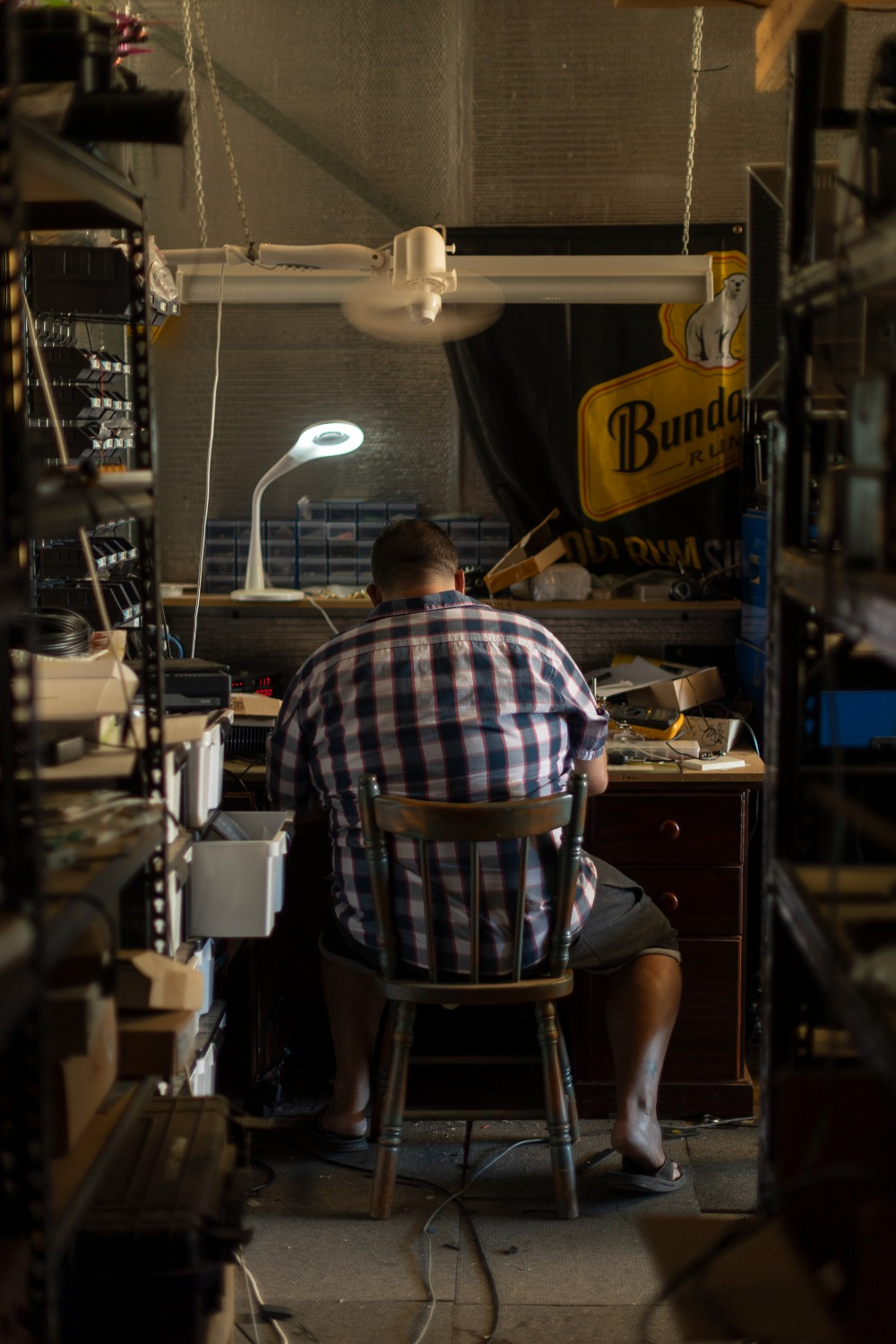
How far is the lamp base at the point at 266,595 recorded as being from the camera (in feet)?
11.0

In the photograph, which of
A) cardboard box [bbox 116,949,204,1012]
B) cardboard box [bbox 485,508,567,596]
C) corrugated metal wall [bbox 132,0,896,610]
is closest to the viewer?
cardboard box [bbox 116,949,204,1012]

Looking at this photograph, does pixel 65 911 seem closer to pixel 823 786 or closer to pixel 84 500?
pixel 84 500

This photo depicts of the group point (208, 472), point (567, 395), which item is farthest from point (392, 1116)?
point (567, 395)

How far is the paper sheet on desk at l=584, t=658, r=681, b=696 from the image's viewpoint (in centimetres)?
329

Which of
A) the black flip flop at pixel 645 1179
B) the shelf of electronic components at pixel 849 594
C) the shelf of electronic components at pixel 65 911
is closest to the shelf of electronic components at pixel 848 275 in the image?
the shelf of electronic components at pixel 849 594

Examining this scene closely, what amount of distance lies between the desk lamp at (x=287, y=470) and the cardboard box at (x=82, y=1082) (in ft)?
6.33

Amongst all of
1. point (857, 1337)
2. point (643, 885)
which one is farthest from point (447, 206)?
point (857, 1337)

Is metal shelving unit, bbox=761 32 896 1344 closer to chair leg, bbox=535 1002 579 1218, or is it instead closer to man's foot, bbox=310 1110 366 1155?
chair leg, bbox=535 1002 579 1218

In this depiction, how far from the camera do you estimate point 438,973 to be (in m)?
2.44

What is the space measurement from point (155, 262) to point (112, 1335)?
6.88ft

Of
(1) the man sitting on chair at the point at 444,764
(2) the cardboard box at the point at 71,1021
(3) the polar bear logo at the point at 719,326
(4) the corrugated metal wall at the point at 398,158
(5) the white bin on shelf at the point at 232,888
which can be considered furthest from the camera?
(4) the corrugated metal wall at the point at 398,158

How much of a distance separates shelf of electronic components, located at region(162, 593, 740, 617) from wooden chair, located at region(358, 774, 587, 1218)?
3.71ft

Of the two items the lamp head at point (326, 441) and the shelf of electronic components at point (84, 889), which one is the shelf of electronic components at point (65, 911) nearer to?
the shelf of electronic components at point (84, 889)

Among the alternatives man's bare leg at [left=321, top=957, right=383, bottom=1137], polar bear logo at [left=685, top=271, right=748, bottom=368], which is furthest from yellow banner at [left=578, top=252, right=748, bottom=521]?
man's bare leg at [left=321, top=957, right=383, bottom=1137]
